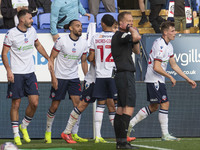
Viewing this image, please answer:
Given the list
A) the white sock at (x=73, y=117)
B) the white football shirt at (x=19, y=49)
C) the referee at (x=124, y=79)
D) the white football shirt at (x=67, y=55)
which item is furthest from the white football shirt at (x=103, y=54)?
the referee at (x=124, y=79)

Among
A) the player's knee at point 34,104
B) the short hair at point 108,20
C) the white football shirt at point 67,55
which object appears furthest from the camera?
the white football shirt at point 67,55

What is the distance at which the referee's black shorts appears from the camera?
798 cm

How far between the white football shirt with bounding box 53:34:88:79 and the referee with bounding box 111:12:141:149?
2.15m

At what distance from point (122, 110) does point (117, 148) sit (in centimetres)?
56

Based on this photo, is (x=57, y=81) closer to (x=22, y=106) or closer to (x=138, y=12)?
(x=22, y=106)

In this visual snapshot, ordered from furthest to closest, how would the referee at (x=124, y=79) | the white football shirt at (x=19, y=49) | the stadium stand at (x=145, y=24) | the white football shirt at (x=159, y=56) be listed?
the stadium stand at (x=145, y=24)
the white football shirt at (x=159, y=56)
the white football shirt at (x=19, y=49)
the referee at (x=124, y=79)

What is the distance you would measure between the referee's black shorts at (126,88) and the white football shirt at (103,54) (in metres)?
1.67

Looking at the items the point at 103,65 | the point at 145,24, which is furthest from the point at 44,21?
the point at 103,65

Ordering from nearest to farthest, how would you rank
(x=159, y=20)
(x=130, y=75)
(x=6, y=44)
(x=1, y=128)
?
(x=130, y=75) → (x=6, y=44) → (x=1, y=128) → (x=159, y=20)

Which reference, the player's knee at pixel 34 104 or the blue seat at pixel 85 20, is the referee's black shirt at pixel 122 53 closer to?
the player's knee at pixel 34 104

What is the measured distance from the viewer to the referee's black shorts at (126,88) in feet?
26.2

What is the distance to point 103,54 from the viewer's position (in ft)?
31.9

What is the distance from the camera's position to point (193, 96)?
40.4ft

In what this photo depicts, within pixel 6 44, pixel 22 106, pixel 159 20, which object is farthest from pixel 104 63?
pixel 159 20
